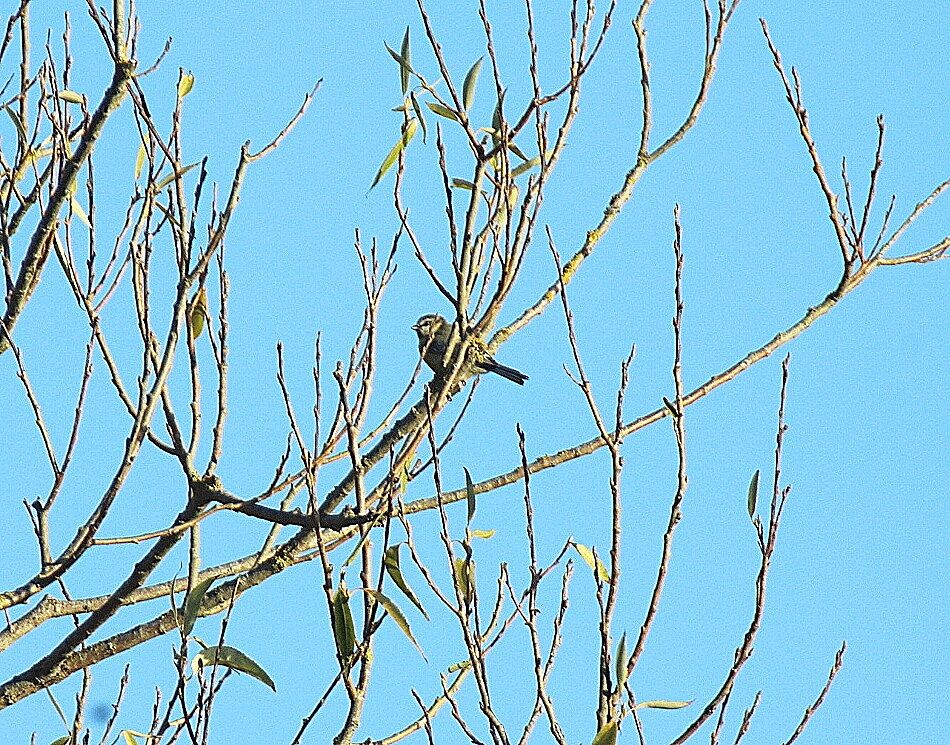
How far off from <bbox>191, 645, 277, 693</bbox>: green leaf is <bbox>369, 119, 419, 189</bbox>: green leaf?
59.4 inches

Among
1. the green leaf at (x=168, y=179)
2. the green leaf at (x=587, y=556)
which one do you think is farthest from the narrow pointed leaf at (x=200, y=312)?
the green leaf at (x=587, y=556)

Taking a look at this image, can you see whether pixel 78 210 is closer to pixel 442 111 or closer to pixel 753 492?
pixel 442 111

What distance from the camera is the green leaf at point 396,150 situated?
385cm

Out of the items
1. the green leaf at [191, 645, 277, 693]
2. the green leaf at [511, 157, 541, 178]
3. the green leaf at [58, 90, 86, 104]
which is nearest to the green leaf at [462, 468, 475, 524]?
the green leaf at [191, 645, 277, 693]

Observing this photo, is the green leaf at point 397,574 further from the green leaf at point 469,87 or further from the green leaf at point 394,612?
the green leaf at point 469,87

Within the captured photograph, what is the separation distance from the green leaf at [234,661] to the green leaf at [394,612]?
0.29m

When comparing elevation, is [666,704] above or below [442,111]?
below

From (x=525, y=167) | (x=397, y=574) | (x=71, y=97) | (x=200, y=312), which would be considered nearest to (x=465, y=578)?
(x=397, y=574)

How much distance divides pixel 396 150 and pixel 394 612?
1.58 metres

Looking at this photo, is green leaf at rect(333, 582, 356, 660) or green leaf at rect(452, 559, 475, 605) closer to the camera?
green leaf at rect(333, 582, 356, 660)

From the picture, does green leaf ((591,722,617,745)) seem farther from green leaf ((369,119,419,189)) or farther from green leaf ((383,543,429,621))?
green leaf ((369,119,419,189))

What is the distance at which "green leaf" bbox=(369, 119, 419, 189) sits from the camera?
151 inches

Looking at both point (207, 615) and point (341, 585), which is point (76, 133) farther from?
point (341, 585)

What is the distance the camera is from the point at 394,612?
113 inches
